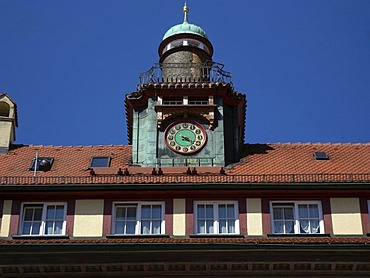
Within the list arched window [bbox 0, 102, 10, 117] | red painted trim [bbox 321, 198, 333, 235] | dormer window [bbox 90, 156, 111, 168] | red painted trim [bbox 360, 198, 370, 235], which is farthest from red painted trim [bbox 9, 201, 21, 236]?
red painted trim [bbox 360, 198, 370, 235]

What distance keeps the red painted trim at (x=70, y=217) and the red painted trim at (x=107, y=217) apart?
1166mm

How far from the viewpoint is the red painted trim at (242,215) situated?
105 ft

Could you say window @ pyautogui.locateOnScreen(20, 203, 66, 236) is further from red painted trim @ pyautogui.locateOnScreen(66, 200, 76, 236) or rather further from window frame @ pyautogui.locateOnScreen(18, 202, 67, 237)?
red painted trim @ pyautogui.locateOnScreen(66, 200, 76, 236)

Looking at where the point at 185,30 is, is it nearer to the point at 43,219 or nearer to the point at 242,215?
the point at 242,215

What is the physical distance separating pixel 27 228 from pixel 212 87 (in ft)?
34.8

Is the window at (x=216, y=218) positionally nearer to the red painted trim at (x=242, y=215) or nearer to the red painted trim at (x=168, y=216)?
the red painted trim at (x=242, y=215)

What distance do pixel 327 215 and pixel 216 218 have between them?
4020 mm

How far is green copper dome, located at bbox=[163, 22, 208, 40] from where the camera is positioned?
43966 mm

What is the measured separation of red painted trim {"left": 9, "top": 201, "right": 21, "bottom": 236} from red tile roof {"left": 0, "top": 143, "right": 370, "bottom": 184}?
3.22 feet

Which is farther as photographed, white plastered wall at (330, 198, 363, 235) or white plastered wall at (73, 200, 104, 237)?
white plastered wall at (73, 200, 104, 237)

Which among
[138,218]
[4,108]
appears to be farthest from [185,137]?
[4,108]

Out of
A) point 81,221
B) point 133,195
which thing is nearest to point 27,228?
point 81,221

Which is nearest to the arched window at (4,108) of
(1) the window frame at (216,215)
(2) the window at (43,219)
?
(2) the window at (43,219)

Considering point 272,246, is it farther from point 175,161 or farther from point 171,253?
point 175,161
